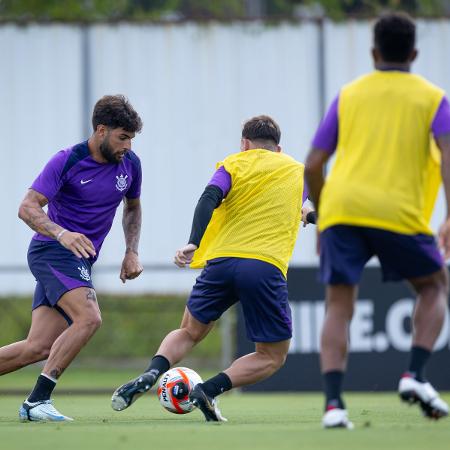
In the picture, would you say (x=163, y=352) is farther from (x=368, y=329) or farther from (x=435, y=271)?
(x=368, y=329)

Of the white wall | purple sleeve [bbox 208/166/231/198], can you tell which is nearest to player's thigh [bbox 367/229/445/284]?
purple sleeve [bbox 208/166/231/198]

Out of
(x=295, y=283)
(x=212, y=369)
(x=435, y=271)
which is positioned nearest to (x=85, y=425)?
(x=435, y=271)

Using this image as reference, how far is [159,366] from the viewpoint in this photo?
8.20 m

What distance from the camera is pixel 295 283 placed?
1376 cm

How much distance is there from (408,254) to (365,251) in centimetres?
23

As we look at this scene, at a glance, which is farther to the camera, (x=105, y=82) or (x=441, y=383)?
(x=105, y=82)

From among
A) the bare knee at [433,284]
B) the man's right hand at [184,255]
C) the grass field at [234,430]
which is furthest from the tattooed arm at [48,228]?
the bare knee at [433,284]

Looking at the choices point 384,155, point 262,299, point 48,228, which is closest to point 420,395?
point 384,155

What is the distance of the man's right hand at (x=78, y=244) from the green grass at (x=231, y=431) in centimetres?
109

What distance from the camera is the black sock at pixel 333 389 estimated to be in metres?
6.45

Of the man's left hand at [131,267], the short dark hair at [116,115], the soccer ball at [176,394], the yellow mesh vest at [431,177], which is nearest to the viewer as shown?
the yellow mesh vest at [431,177]

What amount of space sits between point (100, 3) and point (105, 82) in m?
5.74

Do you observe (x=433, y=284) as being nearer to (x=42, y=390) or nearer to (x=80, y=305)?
(x=80, y=305)

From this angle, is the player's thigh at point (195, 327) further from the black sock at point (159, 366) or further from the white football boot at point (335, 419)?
the white football boot at point (335, 419)
